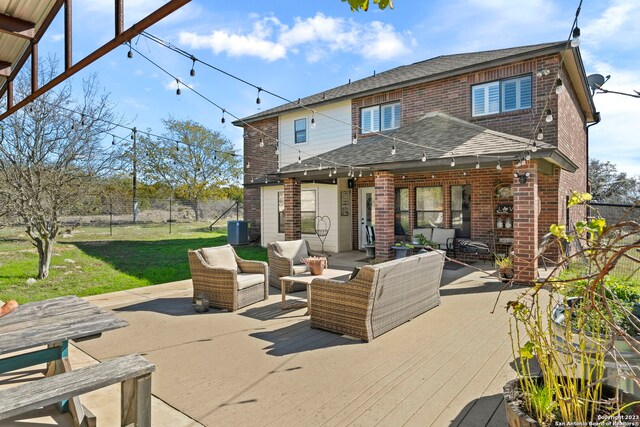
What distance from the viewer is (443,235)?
10.6 m

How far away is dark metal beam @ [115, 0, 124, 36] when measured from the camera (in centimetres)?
289

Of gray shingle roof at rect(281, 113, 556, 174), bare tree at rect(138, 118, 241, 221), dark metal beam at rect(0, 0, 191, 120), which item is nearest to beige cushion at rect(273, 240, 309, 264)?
gray shingle roof at rect(281, 113, 556, 174)

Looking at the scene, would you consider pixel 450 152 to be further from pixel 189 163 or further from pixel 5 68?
pixel 189 163

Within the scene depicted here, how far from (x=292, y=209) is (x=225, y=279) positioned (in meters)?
5.50

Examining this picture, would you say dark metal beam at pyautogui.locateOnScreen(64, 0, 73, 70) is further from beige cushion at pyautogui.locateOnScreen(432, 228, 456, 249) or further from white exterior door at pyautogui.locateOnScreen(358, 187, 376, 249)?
white exterior door at pyautogui.locateOnScreen(358, 187, 376, 249)

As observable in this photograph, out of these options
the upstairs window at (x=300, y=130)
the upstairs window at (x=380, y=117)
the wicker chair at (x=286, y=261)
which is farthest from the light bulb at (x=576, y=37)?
the upstairs window at (x=300, y=130)

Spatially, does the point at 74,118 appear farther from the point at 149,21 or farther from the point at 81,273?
the point at 149,21

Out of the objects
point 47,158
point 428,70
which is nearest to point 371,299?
point 47,158

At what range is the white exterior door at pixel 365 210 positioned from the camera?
12672 mm

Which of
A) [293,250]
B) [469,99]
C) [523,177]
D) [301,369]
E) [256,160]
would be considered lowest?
[301,369]

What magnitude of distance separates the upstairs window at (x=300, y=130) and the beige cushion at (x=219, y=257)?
8.30m

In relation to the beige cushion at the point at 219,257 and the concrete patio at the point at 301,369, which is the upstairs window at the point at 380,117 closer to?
the beige cushion at the point at 219,257

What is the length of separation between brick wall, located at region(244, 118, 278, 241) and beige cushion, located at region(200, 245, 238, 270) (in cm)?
843

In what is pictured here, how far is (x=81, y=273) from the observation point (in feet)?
27.3
